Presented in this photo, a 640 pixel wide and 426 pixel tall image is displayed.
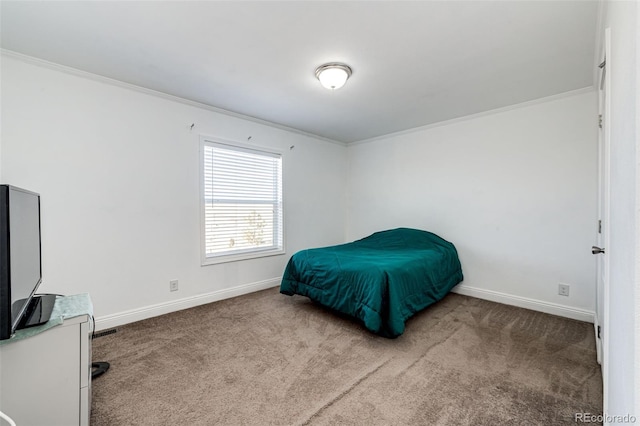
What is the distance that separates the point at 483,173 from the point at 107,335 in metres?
4.41

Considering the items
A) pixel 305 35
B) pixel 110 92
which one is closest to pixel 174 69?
pixel 110 92

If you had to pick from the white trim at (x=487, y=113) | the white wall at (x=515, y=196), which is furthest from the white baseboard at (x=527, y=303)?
the white trim at (x=487, y=113)

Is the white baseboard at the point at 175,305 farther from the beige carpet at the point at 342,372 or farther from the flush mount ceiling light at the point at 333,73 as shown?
the flush mount ceiling light at the point at 333,73

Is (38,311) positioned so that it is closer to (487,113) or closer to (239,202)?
(239,202)

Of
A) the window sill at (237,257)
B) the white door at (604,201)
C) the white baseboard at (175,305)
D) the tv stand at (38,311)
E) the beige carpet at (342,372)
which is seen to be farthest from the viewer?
the window sill at (237,257)

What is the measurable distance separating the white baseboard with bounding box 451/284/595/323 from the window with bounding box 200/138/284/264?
2.65 metres

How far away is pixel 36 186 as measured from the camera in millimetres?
2258

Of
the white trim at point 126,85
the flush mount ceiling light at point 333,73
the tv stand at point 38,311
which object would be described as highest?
the white trim at point 126,85

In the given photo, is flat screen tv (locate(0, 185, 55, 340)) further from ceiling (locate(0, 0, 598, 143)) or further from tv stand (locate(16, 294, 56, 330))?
ceiling (locate(0, 0, 598, 143))

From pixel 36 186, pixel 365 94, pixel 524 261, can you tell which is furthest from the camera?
pixel 524 261

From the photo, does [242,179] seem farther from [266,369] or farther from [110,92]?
[266,369]

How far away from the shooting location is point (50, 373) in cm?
118

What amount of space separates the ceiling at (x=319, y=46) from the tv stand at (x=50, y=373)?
1851 mm

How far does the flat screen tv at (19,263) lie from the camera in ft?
3.40
